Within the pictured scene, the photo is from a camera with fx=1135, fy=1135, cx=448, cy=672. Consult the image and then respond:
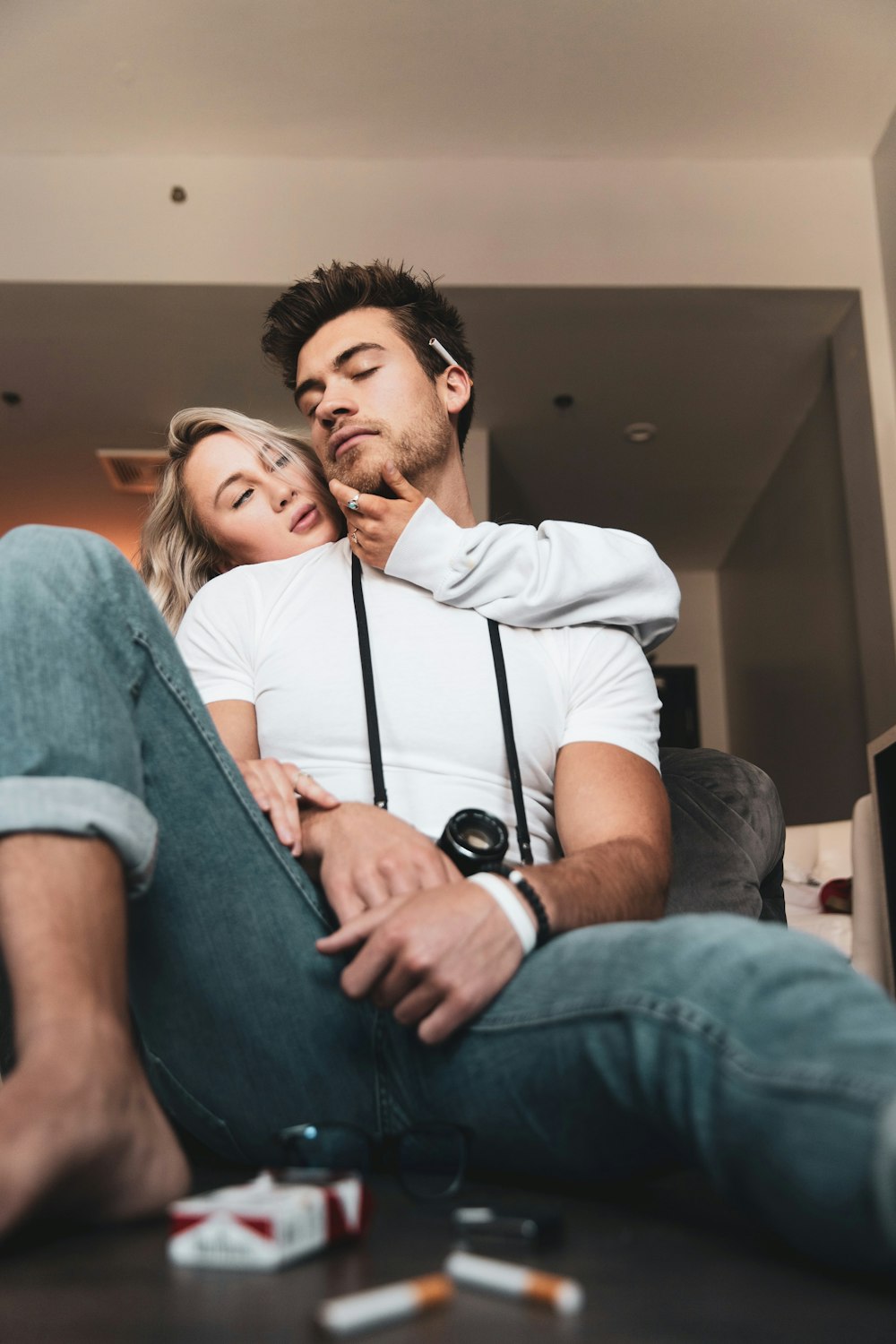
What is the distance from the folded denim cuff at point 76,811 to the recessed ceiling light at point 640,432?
4696 mm

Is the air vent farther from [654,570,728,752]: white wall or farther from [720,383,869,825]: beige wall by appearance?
[654,570,728,752]: white wall

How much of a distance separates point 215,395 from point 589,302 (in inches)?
65.8

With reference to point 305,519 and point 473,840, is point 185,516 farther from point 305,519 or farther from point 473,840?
point 473,840

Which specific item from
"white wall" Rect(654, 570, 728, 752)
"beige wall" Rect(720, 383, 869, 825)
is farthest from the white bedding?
"white wall" Rect(654, 570, 728, 752)

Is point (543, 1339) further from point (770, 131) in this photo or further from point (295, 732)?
point (770, 131)

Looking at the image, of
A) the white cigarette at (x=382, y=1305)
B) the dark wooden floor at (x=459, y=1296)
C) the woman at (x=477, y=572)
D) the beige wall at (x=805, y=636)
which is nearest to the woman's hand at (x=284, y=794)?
the woman at (x=477, y=572)

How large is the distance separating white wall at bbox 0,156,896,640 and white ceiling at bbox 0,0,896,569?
0.07 meters

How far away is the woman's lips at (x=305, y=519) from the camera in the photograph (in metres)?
1.65

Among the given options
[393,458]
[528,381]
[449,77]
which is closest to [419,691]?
[393,458]

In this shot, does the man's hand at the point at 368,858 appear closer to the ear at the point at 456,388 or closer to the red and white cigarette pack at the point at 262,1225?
the red and white cigarette pack at the point at 262,1225

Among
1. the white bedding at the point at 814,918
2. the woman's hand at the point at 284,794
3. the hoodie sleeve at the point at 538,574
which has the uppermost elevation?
the hoodie sleeve at the point at 538,574

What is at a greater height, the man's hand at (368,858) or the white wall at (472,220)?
the white wall at (472,220)

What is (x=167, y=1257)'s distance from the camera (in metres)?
0.64

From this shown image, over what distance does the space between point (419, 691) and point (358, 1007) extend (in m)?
0.37
